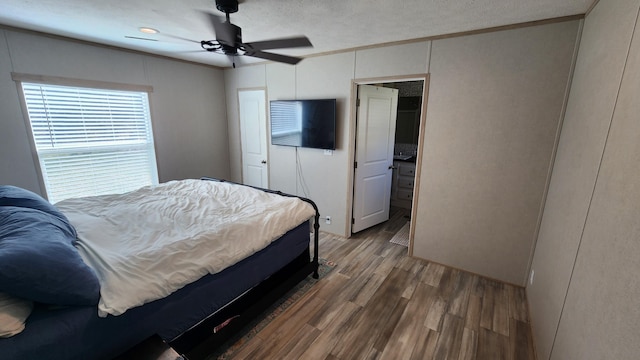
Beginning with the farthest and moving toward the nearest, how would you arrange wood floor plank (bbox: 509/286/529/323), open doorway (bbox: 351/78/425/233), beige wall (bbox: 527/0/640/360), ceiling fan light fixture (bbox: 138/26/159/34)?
1. open doorway (bbox: 351/78/425/233)
2. ceiling fan light fixture (bbox: 138/26/159/34)
3. wood floor plank (bbox: 509/286/529/323)
4. beige wall (bbox: 527/0/640/360)

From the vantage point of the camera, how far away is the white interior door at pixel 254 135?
14.0 feet

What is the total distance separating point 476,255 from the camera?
9.31 feet

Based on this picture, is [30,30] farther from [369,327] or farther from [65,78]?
[369,327]

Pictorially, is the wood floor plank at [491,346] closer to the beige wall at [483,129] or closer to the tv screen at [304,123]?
the beige wall at [483,129]

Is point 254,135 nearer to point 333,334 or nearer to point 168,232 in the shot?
point 168,232

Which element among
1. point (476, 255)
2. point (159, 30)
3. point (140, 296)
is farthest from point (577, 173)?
point (159, 30)

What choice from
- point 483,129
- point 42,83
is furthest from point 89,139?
point 483,129

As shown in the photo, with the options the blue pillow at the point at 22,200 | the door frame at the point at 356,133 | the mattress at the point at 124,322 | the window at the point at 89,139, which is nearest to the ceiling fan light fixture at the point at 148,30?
the window at the point at 89,139

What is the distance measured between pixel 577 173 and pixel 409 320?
1.62 m

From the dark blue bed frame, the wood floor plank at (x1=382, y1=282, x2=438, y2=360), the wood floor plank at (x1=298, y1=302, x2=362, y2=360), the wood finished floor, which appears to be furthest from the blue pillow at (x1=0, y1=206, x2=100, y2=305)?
the wood floor plank at (x1=382, y1=282, x2=438, y2=360)

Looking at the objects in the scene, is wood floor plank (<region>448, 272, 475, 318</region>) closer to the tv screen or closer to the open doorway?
the open doorway

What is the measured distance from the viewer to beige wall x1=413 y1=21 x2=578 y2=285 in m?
2.30

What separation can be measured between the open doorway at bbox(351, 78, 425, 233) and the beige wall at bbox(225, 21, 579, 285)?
25 centimetres

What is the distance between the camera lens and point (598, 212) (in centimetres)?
129
